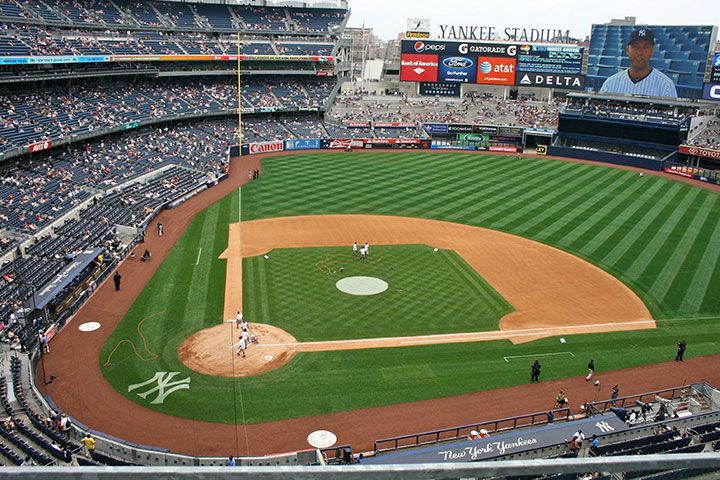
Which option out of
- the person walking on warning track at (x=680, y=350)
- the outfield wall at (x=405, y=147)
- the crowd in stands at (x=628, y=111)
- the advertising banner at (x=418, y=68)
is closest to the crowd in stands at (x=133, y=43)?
the advertising banner at (x=418, y=68)

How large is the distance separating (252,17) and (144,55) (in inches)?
1029

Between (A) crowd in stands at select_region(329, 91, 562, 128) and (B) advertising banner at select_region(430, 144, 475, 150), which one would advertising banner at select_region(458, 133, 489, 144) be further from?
(A) crowd in stands at select_region(329, 91, 562, 128)

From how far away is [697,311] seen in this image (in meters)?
30.9

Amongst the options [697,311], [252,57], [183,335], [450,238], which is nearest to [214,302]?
[183,335]

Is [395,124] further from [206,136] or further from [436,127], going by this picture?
[206,136]

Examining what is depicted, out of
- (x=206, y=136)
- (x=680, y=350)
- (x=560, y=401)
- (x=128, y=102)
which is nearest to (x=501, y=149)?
(x=206, y=136)

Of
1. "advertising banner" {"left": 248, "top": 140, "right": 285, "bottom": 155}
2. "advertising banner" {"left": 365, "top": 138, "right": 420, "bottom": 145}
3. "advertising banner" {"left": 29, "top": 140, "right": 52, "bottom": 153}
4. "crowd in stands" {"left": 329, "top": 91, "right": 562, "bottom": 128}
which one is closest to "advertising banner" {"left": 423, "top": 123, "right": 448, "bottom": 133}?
"crowd in stands" {"left": 329, "top": 91, "right": 562, "bottom": 128}

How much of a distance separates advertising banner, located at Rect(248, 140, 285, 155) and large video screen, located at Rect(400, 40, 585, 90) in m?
26.8

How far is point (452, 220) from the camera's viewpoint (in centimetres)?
4656

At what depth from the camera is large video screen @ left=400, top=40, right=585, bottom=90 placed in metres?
87.7

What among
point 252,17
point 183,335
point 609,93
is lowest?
point 183,335

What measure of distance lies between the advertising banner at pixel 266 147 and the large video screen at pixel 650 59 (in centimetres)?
4553

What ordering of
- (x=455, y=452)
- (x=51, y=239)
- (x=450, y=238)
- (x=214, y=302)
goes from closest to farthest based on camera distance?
(x=455, y=452), (x=214, y=302), (x=51, y=239), (x=450, y=238)

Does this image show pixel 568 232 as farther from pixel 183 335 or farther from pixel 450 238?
pixel 183 335
